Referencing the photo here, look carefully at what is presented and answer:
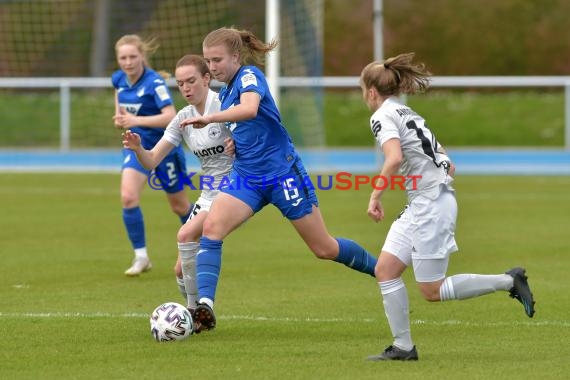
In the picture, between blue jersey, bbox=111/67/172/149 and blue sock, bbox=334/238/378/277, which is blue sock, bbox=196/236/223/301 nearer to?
blue sock, bbox=334/238/378/277

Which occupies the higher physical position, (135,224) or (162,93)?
(162,93)

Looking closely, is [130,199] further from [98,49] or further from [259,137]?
[98,49]

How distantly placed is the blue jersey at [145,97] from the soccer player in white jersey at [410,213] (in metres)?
4.31

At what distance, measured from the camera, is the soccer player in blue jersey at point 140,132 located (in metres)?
10.9

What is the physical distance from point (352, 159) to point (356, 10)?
58.0ft

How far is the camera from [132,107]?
1114 cm

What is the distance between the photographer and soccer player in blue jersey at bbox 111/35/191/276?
35.7 feet

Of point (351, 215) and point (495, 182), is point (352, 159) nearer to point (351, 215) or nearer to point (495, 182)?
point (495, 182)

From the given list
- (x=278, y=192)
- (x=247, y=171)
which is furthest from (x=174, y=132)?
(x=278, y=192)

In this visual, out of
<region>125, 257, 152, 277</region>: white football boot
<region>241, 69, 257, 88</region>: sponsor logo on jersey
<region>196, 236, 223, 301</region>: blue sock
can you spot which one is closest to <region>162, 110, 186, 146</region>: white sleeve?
<region>241, 69, 257, 88</region>: sponsor logo on jersey

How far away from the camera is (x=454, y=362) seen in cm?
673

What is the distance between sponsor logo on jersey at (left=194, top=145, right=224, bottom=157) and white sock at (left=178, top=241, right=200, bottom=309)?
0.64 metres

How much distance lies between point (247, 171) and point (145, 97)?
11.5ft

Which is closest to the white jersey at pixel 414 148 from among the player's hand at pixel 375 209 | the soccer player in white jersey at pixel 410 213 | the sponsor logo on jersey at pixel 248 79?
the soccer player in white jersey at pixel 410 213
